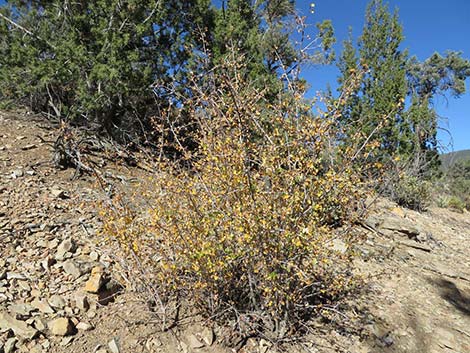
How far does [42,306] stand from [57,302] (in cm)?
11

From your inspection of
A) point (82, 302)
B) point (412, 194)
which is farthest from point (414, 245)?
point (82, 302)

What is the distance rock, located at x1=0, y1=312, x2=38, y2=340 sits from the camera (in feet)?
7.91

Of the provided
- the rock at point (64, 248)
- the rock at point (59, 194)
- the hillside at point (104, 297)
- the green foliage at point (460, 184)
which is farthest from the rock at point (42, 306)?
the green foliage at point (460, 184)

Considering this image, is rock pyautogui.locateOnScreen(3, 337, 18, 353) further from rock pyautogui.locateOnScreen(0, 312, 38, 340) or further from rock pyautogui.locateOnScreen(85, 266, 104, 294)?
rock pyautogui.locateOnScreen(85, 266, 104, 294)

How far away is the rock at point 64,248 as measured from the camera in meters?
3.21

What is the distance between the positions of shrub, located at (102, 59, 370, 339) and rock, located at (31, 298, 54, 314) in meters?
0.80

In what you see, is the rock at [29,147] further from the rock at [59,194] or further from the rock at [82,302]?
the rock at [82,302]

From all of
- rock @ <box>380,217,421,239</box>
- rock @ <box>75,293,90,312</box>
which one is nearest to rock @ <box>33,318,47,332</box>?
rock @ <box>75,293,90,312</box>

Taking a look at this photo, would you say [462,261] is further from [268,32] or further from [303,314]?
[268,32]

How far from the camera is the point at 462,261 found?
5.30 meters

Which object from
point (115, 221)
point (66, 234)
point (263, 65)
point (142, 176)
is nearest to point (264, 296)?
point (115, 221)

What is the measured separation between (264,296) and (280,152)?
3.78ft

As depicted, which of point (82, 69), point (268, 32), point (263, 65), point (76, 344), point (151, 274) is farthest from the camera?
point (268, 32)

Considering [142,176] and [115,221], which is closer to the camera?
[115,221]
